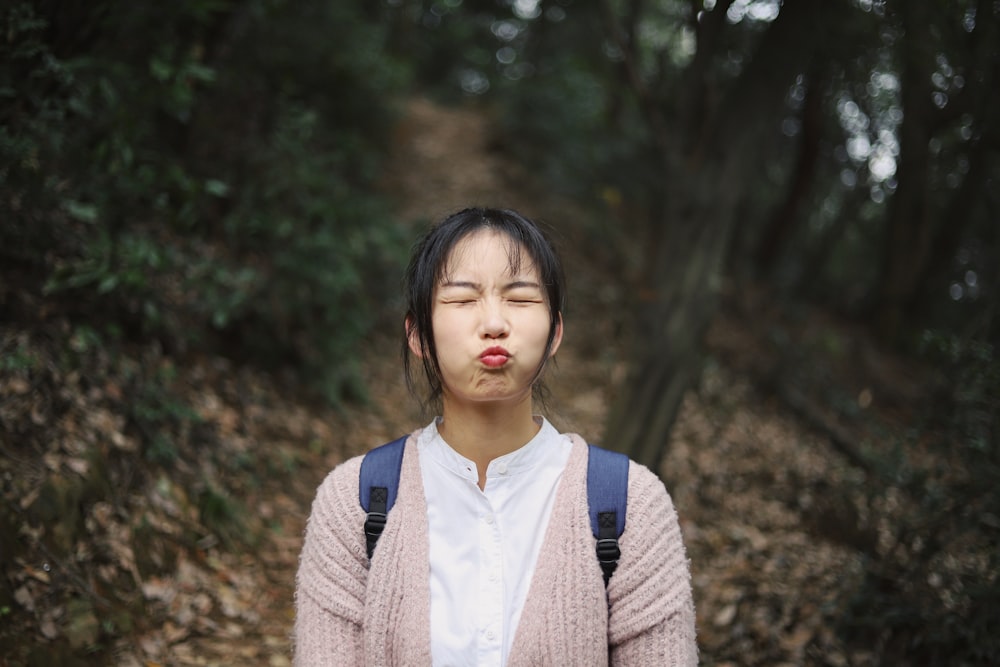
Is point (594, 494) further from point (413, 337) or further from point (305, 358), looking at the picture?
point (305, 358)

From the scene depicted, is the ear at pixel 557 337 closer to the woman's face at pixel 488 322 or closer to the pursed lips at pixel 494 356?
the woman's face at pixel 488 322

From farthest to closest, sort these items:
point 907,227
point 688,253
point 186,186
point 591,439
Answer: point 907,227, point 591,439, point 688,253, point 186,186

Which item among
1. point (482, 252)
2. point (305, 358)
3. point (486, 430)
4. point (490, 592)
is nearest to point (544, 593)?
point (490, 592)

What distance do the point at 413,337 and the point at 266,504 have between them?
3.00 m

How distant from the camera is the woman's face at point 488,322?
66.1 inches

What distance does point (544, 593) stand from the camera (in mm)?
1649

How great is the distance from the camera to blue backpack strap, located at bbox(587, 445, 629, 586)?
1.68m

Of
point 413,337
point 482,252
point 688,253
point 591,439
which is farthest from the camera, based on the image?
point 591,439

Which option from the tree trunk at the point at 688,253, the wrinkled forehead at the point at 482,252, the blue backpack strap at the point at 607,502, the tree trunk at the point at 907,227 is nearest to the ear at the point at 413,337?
the wrinkled forehead at the point at 482,252

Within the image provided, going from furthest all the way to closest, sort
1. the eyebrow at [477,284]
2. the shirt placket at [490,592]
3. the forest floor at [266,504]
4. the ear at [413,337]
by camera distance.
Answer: the forest floor at [266,504], the ear at [413,337], the eyebrow at [477,284], the shirt placket at [490,592]

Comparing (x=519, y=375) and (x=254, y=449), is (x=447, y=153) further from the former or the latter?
(x=519, y=375)

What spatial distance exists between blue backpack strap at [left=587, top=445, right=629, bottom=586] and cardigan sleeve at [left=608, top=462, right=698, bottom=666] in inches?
0.9

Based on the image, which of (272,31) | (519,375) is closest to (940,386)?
(519,375)

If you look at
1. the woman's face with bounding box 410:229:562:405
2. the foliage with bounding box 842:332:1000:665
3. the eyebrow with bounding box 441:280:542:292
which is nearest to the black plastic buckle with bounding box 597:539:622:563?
the woman's face with bounding box 410:229:562:405
